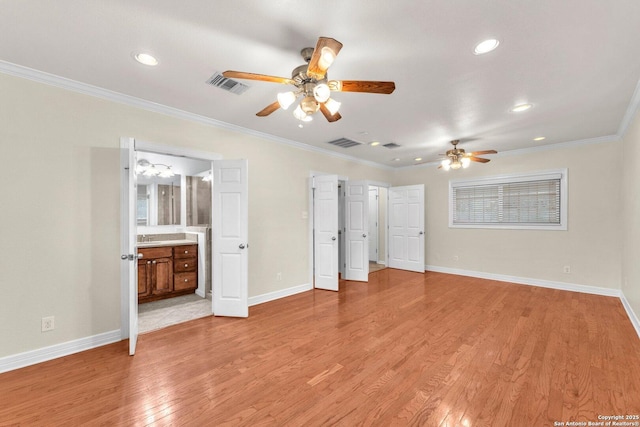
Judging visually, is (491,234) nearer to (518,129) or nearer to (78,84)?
(518,129)

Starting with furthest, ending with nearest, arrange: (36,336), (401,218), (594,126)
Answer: (401,218) → (594,126) → (36,336)

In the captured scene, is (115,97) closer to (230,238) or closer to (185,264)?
(230,238)

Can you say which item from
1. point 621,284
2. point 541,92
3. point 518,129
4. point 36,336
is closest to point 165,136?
point 36,336

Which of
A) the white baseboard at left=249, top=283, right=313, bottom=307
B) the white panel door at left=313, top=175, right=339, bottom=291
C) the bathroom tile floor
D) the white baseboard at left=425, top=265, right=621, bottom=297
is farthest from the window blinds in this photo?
the bathroom tile floor

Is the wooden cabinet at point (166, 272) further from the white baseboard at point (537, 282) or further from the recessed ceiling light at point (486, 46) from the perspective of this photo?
the white baseboard at point (537, 282)

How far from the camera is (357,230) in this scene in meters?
5.70

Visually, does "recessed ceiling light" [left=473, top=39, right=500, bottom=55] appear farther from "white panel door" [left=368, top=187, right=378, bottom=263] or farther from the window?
"white panel door" [left=368, top=187, right=378, bottom=263]

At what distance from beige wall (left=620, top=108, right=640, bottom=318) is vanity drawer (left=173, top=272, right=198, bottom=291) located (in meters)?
6.24

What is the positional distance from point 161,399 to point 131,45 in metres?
2.78

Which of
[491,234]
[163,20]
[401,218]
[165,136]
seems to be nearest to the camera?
[163,20]

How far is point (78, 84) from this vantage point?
2717 millimetres

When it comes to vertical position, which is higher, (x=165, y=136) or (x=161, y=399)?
(x=165, y=136)

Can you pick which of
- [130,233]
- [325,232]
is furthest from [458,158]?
[130,233]

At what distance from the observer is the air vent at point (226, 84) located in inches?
103
